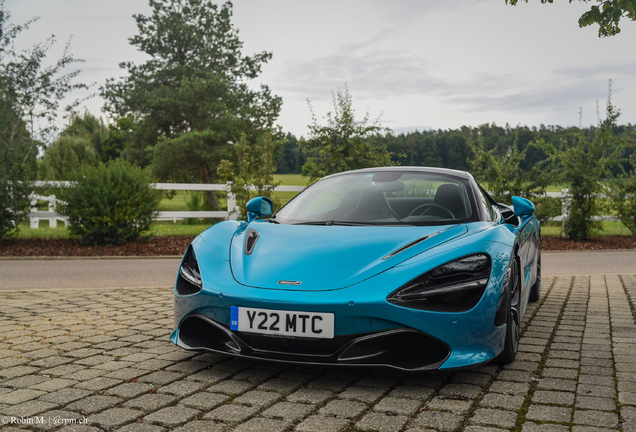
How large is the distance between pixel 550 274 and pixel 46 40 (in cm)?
1315

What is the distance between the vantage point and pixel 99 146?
51188 mm

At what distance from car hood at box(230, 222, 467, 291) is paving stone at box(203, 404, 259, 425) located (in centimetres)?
68

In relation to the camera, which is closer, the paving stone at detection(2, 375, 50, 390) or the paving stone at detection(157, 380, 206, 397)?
the paving stone at detection(157, 380, 206, 397)

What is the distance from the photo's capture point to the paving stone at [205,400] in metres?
2.85

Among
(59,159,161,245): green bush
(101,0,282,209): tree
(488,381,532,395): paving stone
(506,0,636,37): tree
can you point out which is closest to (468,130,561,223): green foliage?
(506,0,636,37): tree

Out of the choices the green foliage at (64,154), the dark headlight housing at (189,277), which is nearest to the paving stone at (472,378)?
the dark headlight housing at (189,277)

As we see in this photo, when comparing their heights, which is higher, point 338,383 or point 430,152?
point 430,152

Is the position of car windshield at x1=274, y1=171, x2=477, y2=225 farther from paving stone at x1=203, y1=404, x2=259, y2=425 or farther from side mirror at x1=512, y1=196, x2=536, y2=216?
paving stone at x1=203, y1=404, x2=259, y2=425

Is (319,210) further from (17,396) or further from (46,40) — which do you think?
(46,40)

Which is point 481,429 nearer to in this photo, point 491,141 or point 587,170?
point 587,170

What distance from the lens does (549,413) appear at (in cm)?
280

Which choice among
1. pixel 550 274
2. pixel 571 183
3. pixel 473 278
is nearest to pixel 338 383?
pixel 473 278

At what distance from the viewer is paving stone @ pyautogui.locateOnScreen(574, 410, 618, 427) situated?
266cm

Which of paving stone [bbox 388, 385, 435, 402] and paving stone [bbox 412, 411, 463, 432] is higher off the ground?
paving stone [bbox 412, 411, 463, 432]
